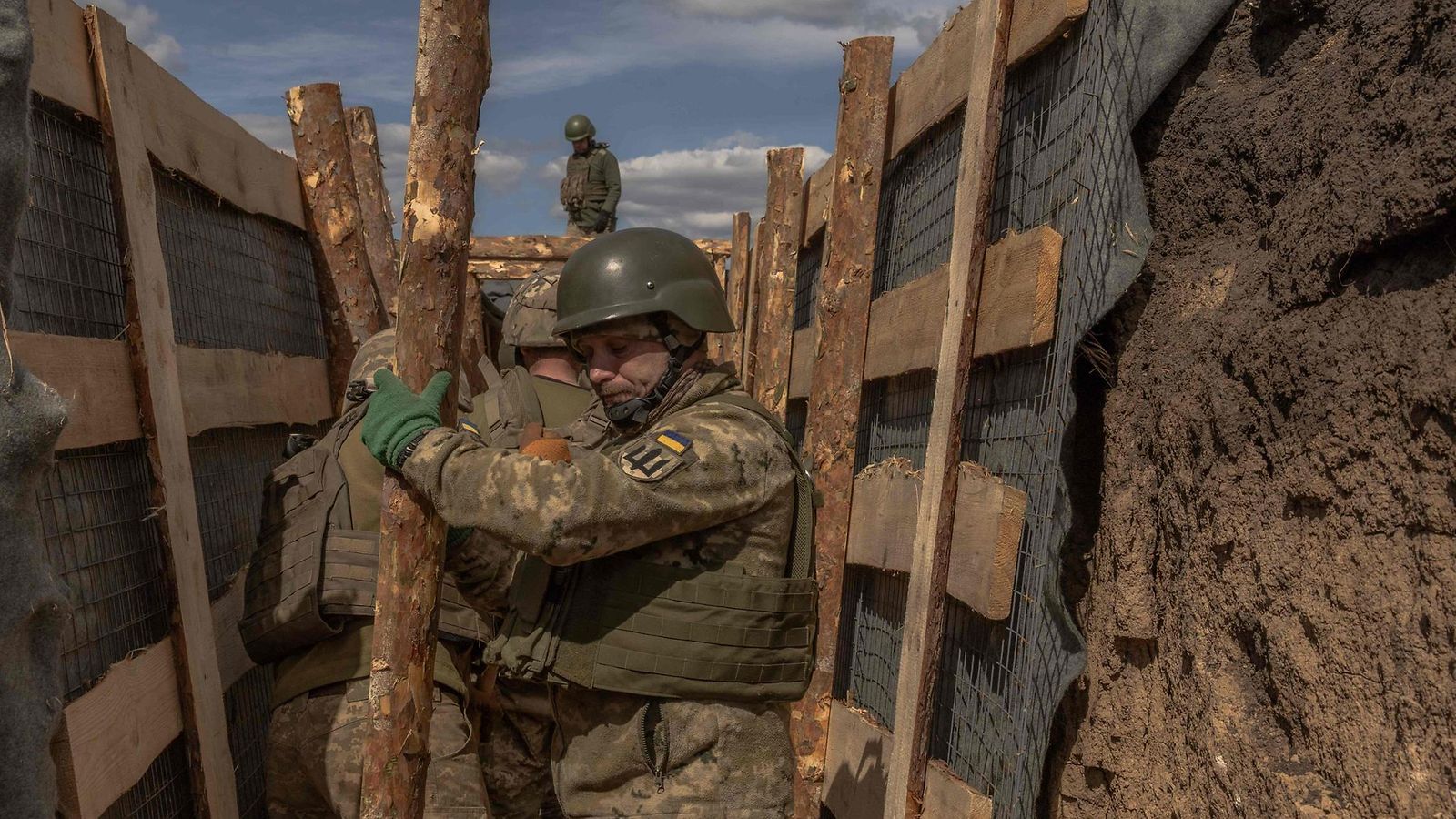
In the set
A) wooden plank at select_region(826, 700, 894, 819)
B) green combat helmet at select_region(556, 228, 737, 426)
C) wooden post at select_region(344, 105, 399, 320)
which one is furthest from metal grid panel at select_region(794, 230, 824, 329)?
green combat helmet at select_region(556, 228, 737, 426)

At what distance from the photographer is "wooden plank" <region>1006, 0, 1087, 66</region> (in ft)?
10.1

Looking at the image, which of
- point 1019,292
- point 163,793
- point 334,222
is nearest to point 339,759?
point 163,793

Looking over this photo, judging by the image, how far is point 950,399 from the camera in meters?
3.41

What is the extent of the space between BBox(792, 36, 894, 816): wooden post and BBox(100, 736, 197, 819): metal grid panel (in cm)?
241

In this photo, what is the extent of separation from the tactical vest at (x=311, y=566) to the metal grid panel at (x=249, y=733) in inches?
39.5

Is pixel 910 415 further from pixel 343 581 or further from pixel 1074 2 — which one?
pixel 343 581

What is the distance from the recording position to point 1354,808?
→ 2.10 meters

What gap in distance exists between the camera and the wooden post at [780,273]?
6.76 m

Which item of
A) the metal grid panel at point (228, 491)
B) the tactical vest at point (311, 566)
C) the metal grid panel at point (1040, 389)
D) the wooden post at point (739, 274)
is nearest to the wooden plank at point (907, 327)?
the metal grid panel at point (1040, 389)

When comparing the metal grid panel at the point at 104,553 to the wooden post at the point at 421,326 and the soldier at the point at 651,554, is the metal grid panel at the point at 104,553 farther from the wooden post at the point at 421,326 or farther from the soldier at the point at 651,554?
the soldier at the point at 651,554

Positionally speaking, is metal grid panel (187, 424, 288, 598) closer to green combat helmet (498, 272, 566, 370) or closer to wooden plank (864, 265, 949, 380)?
green combat helmet (498, 272, 566, 370)

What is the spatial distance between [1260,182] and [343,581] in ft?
A: 9.67

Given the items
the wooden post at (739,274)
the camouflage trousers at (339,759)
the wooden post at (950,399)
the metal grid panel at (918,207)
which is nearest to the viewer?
the wooden post at (950,399)

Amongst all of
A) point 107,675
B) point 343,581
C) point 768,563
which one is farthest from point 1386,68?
point 107,675
